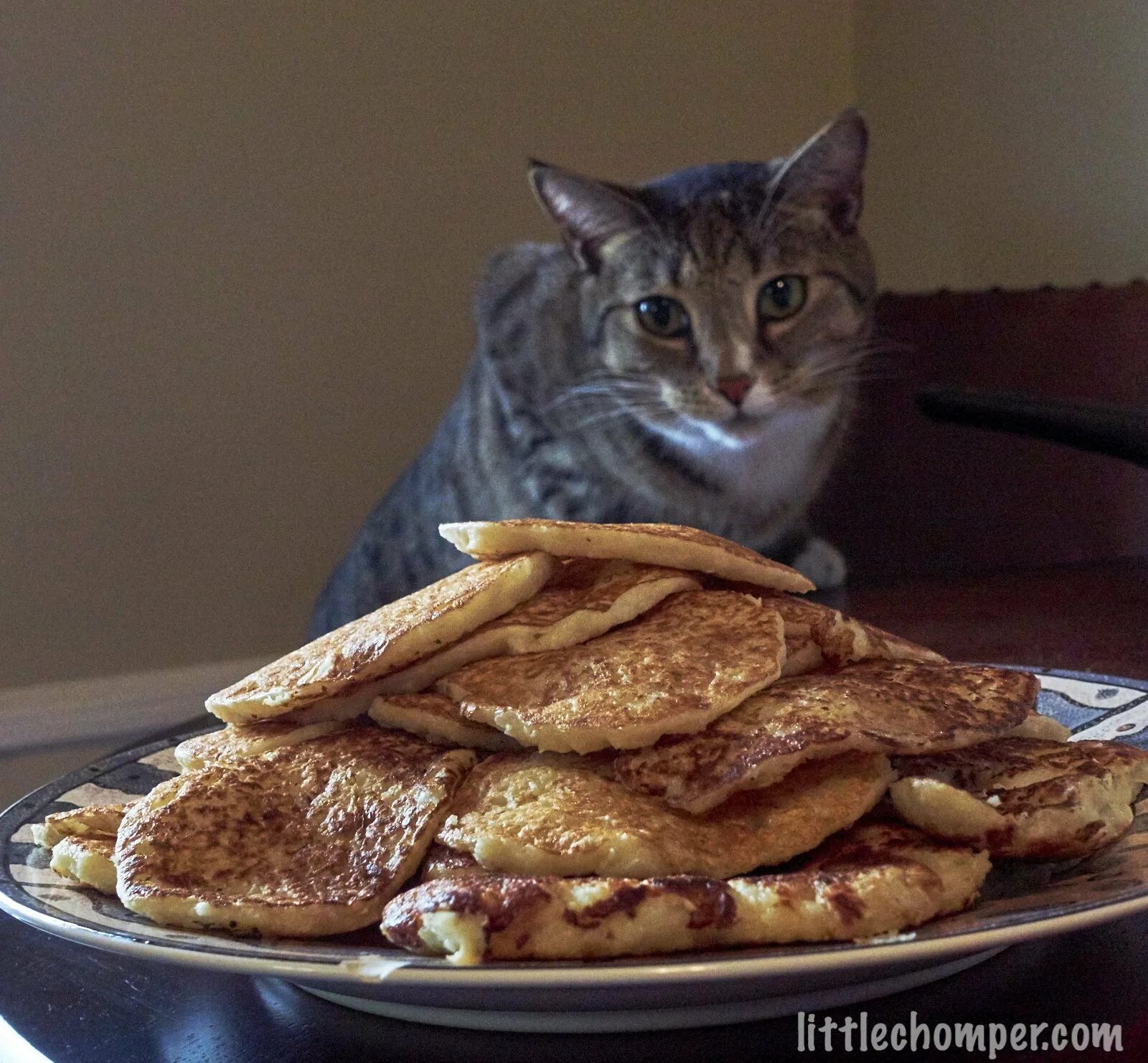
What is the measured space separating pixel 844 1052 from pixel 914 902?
65 millimetres

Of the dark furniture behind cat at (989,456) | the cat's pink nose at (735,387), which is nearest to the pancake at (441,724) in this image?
the cat's pink nose at (735,387)

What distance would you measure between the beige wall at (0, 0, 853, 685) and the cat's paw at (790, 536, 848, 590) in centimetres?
72

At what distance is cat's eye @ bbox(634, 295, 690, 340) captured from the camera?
1831mm

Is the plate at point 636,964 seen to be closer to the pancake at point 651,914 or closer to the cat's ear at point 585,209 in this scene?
the pancake at point 651,914

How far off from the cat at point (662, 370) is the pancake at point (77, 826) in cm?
121

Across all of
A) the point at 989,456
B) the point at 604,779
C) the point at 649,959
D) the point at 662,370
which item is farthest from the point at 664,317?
the point at 649,959

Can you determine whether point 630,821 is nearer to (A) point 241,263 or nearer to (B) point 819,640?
(B) point 819,640

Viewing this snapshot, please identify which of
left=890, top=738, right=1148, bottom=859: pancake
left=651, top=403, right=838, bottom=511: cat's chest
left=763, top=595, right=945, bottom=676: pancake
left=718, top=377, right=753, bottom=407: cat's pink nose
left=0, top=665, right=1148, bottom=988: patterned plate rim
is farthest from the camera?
left=651, top=403, right=838, bottom=511: cat's chest

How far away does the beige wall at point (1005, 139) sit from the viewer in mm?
1937

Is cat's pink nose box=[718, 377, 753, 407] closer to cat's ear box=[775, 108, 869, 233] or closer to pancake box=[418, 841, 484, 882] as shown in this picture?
cat's ear box=[775, 108, 869, 233]

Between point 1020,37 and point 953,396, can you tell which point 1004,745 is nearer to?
point 953,396

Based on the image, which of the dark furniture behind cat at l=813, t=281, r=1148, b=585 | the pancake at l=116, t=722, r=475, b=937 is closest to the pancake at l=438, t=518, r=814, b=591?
the pancake at l=116, t=722, r=475, b=937

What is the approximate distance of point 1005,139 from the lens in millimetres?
2172

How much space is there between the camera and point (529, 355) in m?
2.01
